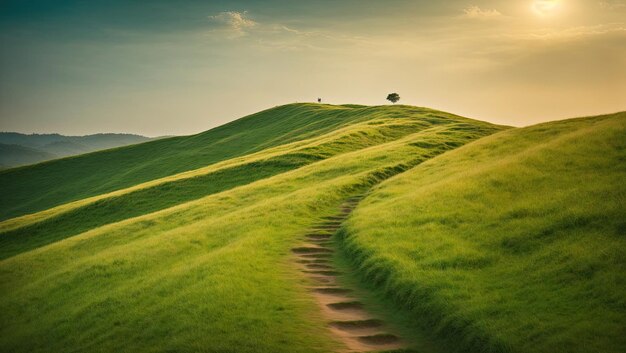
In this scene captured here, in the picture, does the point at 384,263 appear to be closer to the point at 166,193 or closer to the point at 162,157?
the point at 166,193

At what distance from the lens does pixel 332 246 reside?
26.8 meters

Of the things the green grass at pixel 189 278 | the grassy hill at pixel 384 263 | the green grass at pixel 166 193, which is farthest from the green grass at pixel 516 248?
the green grass at pixel 166 193

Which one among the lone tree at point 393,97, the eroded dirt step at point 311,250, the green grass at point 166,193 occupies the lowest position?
the eroded dirt step at point 311,250

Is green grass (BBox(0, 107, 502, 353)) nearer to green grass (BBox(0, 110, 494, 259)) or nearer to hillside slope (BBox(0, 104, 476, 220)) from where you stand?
green grass (BBox(0, 110, 494, 259))

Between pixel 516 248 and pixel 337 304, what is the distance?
8044 millimetres

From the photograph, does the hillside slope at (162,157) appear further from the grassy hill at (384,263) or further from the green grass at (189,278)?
the grassy hill at (384,263)

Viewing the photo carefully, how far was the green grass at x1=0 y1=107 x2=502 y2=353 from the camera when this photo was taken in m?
17.0

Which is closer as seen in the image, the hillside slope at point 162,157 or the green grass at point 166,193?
the green grass at point 166,193

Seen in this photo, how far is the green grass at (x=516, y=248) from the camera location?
540 inches

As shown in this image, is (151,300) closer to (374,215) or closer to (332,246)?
(332,246)

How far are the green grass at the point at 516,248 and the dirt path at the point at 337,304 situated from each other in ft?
4.56

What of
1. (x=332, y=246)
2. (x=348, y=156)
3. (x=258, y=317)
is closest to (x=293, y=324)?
(x=258, y=317)

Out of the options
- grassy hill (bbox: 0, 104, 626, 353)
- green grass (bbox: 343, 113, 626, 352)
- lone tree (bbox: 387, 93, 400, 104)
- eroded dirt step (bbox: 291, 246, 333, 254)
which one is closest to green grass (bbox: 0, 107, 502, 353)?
grassy hill (bbox: 0, 104, 626, 353)

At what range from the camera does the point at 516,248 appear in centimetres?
1942
